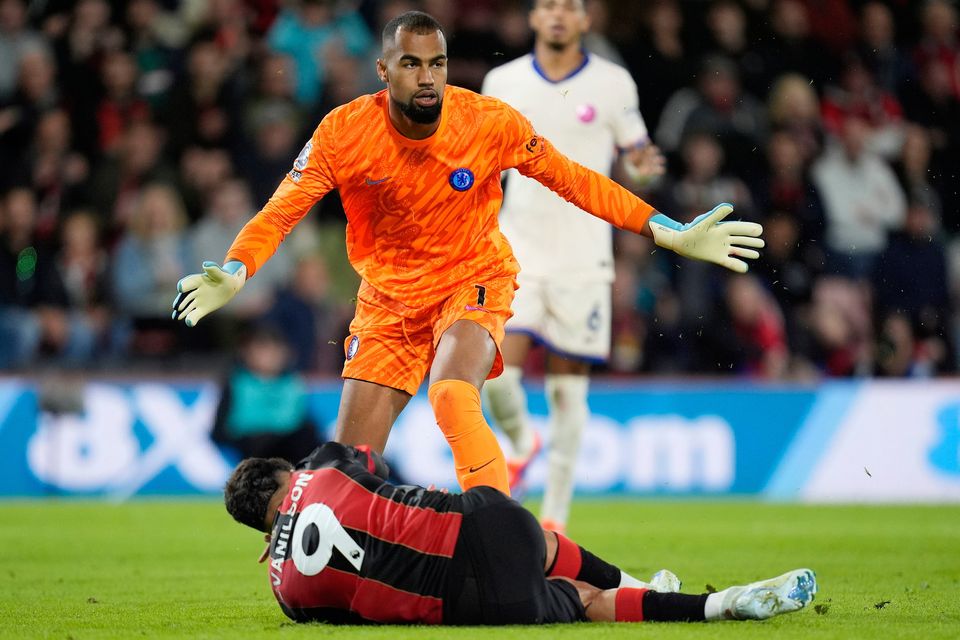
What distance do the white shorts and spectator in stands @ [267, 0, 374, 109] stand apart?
6.37 m

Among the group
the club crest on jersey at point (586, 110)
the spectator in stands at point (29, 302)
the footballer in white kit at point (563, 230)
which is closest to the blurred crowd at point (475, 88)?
the spectator in stands at point (29, 302)

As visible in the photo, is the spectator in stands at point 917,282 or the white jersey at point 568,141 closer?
the white jersey at point 568,141

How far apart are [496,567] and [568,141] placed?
407 centimetres

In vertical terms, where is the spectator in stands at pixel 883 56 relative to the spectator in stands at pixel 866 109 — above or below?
above

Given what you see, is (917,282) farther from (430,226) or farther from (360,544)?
(360,544)

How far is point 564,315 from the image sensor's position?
28.5ft

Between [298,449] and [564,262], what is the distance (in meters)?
4.38

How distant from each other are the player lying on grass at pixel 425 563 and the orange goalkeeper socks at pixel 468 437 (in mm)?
607

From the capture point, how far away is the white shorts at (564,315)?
865cm

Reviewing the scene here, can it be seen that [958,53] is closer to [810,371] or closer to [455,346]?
[810,371]

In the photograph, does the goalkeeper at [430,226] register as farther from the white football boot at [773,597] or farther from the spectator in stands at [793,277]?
the spectator in stands at [793,277]

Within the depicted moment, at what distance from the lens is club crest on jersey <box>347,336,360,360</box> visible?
6.51 meters

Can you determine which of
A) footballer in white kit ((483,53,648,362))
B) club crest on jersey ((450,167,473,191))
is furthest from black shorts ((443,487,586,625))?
footballer in white kit ((483,53,648,362))

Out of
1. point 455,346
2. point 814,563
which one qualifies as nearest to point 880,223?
point 814,563
